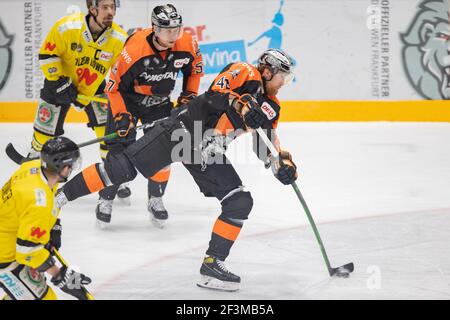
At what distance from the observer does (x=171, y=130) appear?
14.6 ft

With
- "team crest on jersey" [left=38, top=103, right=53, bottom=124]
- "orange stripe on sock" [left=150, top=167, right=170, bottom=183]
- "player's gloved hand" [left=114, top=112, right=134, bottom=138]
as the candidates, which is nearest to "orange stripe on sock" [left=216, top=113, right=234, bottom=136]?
"player's gloved hand" [left=114, top=112, right=134, bottom=138]

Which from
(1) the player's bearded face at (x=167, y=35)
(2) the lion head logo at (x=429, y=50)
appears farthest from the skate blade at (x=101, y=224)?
(2) the lion head logo at (x=429, y=50)

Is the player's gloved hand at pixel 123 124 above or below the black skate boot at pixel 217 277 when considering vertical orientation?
above

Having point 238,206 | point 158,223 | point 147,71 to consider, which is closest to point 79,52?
point 147,71

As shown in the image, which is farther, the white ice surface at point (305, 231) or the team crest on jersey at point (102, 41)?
the team crest on jersey at point (102, 41)

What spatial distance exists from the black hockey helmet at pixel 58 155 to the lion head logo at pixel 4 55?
5.10 m

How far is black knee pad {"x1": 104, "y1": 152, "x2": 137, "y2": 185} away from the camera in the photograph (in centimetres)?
461

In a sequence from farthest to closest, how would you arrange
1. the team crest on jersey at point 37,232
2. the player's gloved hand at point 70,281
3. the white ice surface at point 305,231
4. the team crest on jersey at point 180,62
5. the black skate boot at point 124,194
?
the black skate boot at point 124,194 → the team crest on jersey at point 180,62 → the white ice surface at point 305,231 → the player's gloved hand at point 70,281 → the team crest on jersey at point 37,232

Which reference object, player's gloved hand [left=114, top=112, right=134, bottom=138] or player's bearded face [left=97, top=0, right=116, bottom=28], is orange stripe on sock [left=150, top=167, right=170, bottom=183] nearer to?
player's gloved hand [left=114, top=112, right=134, bottom=138]

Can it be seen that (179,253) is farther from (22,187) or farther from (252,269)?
(22,187)

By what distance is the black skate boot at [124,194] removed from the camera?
5.89m

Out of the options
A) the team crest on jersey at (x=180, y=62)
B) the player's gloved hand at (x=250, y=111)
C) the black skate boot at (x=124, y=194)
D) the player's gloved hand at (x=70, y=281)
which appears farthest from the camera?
the black skate boot at (x=124, y=194)

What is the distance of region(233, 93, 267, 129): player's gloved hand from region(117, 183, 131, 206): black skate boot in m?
1.97

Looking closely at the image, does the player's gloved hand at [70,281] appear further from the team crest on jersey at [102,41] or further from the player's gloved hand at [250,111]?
the team crest on jersey at [102,41]
